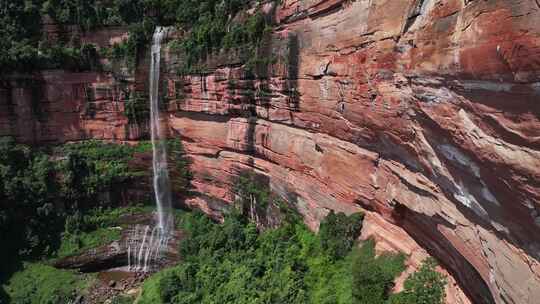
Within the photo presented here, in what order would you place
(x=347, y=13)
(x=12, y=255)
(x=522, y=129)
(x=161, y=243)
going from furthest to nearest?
(x=161, y=243)
(x=12, y=255)
(x=347, y=13)
(x=522, y=129)

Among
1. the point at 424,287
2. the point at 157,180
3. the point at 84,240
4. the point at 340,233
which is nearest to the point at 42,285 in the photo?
the point at 84,240

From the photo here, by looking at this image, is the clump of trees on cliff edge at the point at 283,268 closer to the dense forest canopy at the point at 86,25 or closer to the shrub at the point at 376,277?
the shrub at the point at 376,277

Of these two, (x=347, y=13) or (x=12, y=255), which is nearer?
(x=347, y=13)

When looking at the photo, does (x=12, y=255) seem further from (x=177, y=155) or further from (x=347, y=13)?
(x=347, y=13)

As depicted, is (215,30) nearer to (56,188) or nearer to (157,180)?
(157,180)

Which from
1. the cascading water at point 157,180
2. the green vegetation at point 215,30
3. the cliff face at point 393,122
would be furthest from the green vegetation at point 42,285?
the green vegetation at point 215,30

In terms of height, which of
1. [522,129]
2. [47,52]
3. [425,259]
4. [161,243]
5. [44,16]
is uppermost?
[44,16]

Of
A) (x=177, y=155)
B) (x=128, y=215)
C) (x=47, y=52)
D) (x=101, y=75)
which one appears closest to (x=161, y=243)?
(x=128, y=215)
